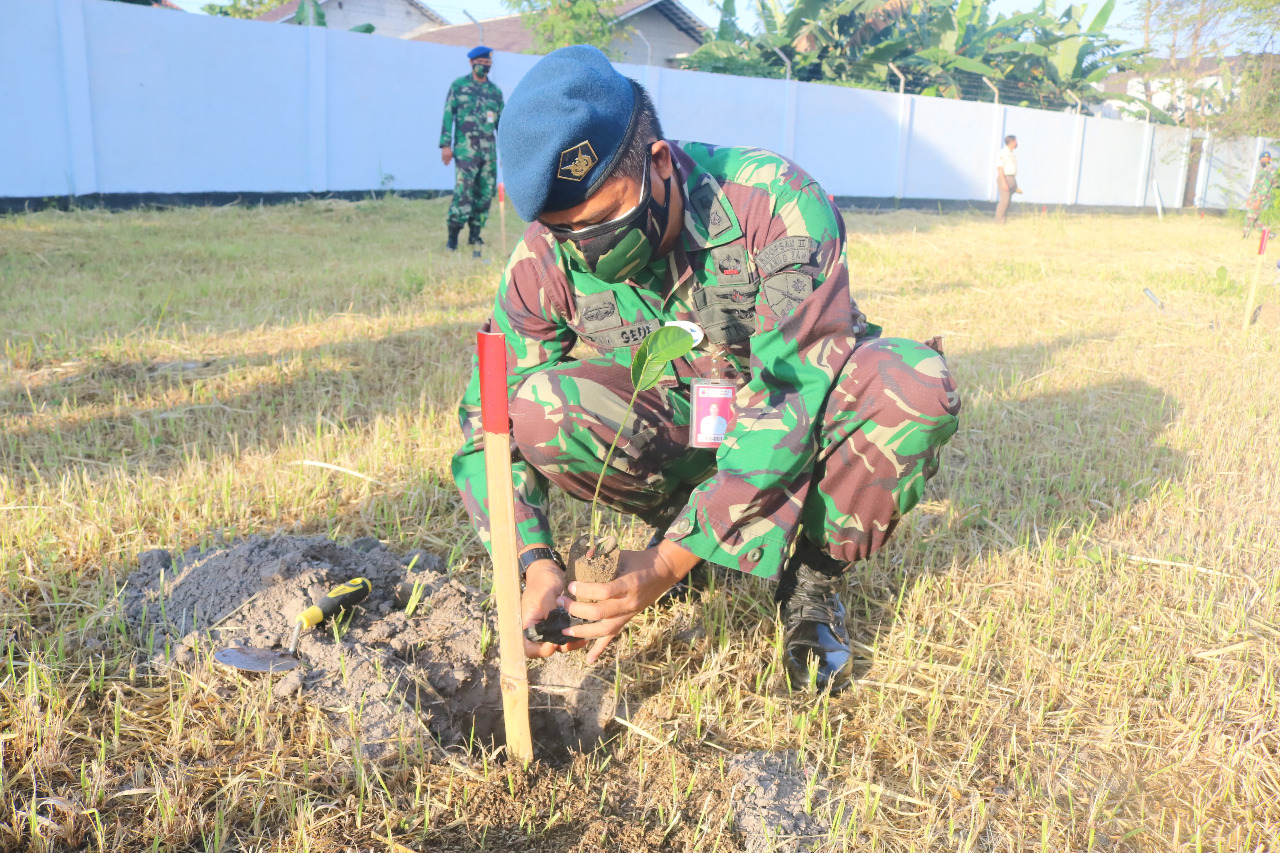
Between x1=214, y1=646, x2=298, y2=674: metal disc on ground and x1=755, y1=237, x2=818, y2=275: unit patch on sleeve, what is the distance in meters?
1.25

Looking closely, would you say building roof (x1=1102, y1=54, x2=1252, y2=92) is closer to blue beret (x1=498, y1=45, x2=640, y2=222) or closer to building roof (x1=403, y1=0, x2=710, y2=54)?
building roof (x1=403, y1=0, x2=710, y2=54)

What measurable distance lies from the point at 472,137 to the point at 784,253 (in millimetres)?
6778

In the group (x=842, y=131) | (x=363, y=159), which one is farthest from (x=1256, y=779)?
(x=842, y=131)

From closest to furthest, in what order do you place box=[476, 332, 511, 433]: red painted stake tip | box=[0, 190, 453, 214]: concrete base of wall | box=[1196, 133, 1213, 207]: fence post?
box=[476, 332, 511, 433]: red painted stake tip, box=[0, 190, 453, 214]: concrete base of wall, box=[1196, 133, 1213, 207]: fence post

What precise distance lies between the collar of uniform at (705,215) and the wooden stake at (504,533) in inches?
26.9

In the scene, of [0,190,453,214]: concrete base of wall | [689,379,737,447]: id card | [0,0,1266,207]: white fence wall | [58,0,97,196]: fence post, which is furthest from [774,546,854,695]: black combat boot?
[58,0,97,196]: fence post

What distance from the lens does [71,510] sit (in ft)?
8.18

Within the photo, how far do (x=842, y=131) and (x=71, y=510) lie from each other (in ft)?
56.1

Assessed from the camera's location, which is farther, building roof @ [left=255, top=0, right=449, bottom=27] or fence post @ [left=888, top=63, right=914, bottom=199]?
building roof @ [left=255, top=0, right=449, bottom=27]

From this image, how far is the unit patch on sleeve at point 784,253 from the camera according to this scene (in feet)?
6.18

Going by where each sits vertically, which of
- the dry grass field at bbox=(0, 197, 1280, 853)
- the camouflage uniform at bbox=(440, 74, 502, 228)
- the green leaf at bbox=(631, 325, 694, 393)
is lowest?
the dry grass field at bbox=(0, 197, 1280, 853)

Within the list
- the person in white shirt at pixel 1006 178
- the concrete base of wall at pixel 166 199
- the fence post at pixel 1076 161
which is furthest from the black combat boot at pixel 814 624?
the fence post at pixel 1076 161

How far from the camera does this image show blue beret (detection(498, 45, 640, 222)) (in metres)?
1.65

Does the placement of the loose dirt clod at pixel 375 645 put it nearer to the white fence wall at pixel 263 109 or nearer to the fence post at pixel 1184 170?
the white fence wall at pixel 263 109
